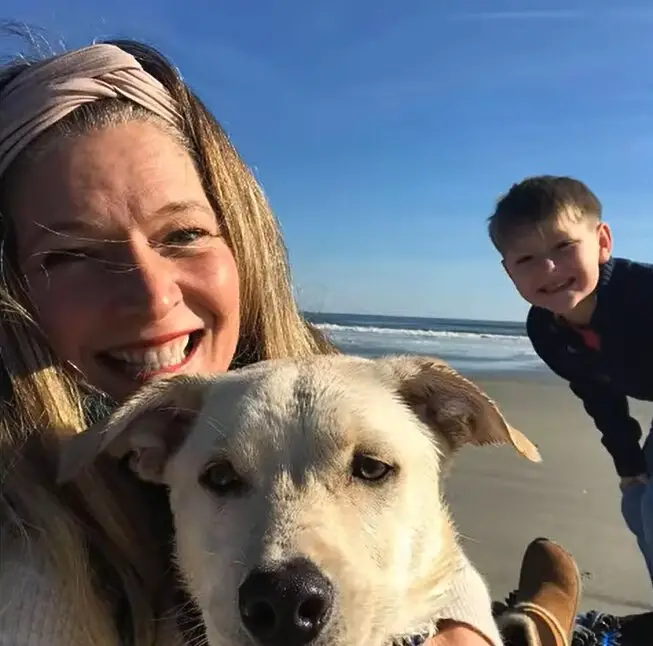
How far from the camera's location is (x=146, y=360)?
2.99 m

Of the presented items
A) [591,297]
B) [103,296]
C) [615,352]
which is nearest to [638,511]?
[615,352]

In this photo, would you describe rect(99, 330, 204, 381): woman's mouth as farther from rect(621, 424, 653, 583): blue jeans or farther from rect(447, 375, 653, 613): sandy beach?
rect(621, 424, 653, 583): blue jeans

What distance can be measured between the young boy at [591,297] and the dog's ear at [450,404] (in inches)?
114

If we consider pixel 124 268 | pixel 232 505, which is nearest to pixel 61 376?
pixel 124 268

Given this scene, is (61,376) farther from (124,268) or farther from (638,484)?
(638,484)

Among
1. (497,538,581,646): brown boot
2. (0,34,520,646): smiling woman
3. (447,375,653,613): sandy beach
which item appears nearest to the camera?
(0,34,520,646): smiling woman

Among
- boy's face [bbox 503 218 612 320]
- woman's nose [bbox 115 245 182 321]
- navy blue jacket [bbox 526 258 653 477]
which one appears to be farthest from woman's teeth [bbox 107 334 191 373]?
navy blue jacket [bbox 526 258 653 477]

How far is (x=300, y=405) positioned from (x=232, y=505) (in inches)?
14.3

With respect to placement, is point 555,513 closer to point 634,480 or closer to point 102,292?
point 634,480

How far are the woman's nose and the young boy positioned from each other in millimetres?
3416

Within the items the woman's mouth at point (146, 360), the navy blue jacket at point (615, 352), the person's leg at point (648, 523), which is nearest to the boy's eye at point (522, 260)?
the navy blue jacket at point (615, 352)

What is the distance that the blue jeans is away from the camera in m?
5.40

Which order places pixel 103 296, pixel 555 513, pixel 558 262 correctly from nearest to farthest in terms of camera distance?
1. pixel 103 296
2. pixel 558 262
3. pixel 555 513

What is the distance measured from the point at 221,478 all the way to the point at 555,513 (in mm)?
5326
